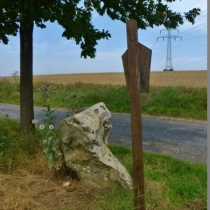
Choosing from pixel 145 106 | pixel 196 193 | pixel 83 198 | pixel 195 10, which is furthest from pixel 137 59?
pixel 145 106

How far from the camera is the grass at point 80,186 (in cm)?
386

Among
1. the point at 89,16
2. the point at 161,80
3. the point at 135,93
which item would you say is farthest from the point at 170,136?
the point at 161,80

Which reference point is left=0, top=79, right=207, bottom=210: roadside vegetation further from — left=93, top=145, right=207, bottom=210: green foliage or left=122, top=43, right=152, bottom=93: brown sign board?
left=122, top=43, right=152, bottom=93: brown sign board

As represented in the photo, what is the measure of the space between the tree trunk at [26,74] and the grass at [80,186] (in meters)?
0.57

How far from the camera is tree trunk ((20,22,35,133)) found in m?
6.25

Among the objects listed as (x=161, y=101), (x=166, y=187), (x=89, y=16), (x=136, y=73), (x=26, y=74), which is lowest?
(x=166, y=187)

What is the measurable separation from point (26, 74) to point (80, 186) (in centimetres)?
290

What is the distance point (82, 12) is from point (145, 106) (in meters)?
6.41

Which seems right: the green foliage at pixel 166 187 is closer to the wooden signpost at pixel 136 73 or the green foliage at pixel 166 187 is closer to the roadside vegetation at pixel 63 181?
the roadside vegetation at pixel 63 181

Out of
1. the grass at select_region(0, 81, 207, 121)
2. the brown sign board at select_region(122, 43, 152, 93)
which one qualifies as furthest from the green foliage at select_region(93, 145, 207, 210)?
the grass at select_region(0, 81, 207, 121)

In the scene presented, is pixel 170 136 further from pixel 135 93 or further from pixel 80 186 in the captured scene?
pixel 135 93

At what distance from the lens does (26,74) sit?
6.29 meters

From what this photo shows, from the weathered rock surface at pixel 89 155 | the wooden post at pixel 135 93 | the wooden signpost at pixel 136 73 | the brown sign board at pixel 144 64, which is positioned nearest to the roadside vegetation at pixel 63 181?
the weathered rock surface at pixel 89 155

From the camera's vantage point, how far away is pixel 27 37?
625 cm
